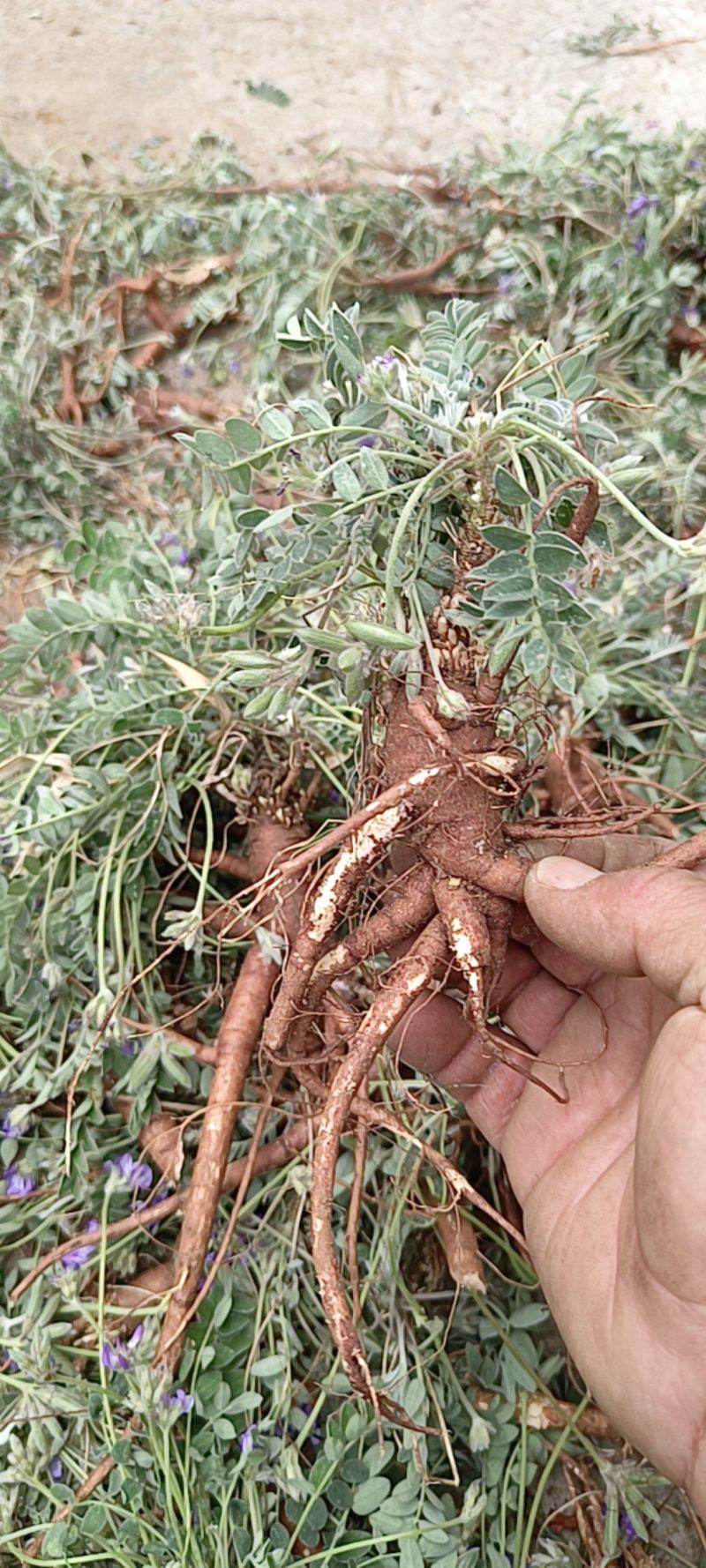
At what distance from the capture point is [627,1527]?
1.43 m

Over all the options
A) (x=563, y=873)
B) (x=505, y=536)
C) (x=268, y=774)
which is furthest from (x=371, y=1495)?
(x=505, y=536)

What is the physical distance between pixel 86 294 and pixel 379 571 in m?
1.79

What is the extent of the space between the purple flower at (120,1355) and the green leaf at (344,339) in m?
1.25

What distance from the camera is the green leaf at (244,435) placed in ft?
3.54

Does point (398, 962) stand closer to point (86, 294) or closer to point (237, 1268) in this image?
point (237, 1268)

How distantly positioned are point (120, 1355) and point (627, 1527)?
73 centimetres

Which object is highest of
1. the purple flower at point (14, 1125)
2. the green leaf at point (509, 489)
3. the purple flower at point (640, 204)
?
the purple flower at point (640, 204)

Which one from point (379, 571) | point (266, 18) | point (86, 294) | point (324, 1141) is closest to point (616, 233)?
point (86, 294)

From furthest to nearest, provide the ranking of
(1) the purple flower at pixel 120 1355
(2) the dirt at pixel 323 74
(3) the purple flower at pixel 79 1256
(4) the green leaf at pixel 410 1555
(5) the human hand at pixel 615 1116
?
(2) the dirt at pixel 323 74 → (3) the purple flower at pixel 79 1256 → (1) the purple flower at pixel 120 1355 → (4) the green leaf at pixel 410 1555 → (5) the human hand at pixel 615 1116

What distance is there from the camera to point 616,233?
216 cm

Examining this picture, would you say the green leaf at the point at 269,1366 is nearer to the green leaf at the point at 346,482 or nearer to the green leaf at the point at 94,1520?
the green leaf at the point at 94,1520

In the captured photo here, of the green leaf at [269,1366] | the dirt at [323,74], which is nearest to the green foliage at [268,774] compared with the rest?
the green leaf at [269,1366]

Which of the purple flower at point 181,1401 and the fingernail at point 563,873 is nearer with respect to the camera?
the fingernail at point 563,873

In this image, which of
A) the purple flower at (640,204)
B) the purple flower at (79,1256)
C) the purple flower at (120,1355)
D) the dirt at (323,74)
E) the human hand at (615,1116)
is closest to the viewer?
the human hand at (615,1116)
